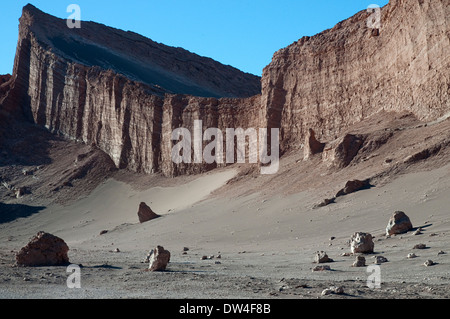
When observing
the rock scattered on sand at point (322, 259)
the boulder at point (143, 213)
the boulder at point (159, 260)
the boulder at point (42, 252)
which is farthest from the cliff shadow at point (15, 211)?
the rock scattered on sand at point (322, 259)

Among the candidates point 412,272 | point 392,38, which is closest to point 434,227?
point 412,272

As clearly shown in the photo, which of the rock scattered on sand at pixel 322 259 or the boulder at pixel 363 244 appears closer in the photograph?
the rock scattered on sand at pixel 322 259

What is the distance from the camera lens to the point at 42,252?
39.7 ft

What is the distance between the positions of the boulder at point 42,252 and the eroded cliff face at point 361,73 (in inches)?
715

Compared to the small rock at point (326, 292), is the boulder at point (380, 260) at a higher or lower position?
higher

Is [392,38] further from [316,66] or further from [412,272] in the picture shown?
[412,272]

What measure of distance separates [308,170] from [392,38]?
8636 millimetres

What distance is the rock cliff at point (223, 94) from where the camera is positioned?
1014 inches

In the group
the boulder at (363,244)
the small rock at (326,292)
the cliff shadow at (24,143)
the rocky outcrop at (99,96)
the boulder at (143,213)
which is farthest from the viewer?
the cliff shadow at (24,143)

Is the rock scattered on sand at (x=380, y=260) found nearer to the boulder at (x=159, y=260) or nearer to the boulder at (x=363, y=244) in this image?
the boulder at (x=363, y=244)

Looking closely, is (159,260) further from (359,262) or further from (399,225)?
(399,225)

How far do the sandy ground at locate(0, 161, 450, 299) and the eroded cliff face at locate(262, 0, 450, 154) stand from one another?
19.2 feet

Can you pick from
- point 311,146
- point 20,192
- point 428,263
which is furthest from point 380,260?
point 20,192

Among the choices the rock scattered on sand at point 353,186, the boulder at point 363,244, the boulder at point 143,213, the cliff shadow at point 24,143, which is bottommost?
the boulder at point 363,244
